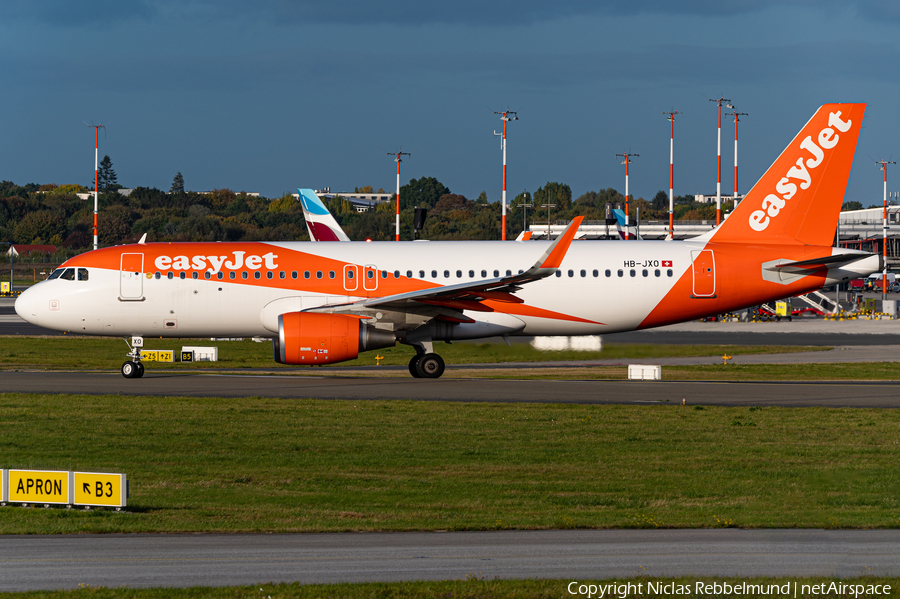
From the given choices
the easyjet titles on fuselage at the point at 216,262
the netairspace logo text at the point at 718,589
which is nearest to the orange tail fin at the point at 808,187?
the easyjet titles on fuselage at the point at 216,262

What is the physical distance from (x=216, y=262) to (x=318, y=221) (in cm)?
2304

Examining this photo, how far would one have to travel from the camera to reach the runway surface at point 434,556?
10016 millimetres

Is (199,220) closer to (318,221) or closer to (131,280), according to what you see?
(318,221)

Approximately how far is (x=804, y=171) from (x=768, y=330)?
2439 cm

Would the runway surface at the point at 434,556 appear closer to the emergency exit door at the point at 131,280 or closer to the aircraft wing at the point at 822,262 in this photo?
the aircraft wing at the point at 822,262

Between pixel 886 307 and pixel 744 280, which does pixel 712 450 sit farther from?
pixel 886 307

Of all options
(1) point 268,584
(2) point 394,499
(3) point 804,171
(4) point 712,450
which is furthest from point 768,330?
(1) point 268,584

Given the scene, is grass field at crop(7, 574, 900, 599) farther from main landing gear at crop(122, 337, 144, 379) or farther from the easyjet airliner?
main landing gear at crop(122, 337, 144, 379)

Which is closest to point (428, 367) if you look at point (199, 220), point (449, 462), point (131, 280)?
point (131, 280)

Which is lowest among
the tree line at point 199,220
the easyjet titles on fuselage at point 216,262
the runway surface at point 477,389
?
the runway surface at point 477,389

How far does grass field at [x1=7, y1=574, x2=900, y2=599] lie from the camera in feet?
30.5

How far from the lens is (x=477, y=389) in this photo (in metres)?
27.5

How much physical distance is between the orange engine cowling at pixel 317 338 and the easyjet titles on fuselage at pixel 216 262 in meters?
2.99

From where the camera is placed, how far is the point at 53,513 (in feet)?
42.4
